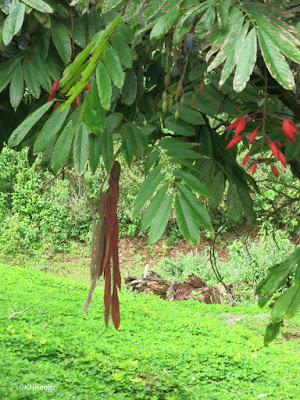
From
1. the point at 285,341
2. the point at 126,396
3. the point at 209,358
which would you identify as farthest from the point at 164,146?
the point at 285,341

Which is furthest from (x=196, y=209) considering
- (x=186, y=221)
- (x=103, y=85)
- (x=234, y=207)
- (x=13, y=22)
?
(x=13, y=22)

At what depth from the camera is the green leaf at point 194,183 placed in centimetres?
113

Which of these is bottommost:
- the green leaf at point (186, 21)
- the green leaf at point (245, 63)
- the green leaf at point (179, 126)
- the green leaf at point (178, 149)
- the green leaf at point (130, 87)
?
the green leaf at point (178, 149)

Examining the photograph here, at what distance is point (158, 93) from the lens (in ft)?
5.33

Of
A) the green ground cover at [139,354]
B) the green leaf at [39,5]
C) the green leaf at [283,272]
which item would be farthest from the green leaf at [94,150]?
the green ground cover at [139,354]

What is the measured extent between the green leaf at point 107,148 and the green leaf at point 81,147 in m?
0.10

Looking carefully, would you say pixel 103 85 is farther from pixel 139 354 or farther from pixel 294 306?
pixel 139 354

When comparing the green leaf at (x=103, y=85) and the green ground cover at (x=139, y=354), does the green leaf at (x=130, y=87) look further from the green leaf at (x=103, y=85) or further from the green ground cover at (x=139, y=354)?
the green ground cover at (x=139, y=354)

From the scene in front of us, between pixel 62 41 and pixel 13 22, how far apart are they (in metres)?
0.19

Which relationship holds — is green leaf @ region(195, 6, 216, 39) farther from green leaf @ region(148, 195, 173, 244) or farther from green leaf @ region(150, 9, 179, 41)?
green leaf @ region(148, 195, 173, 244)

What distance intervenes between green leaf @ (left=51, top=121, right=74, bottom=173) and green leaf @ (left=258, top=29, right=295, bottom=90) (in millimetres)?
442

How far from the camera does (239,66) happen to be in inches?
31.9

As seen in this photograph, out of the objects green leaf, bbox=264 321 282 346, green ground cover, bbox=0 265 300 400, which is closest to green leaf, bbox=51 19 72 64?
green leaf, bbox=264 321 282 346

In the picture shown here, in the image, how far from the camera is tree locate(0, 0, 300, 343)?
3.00 feet
